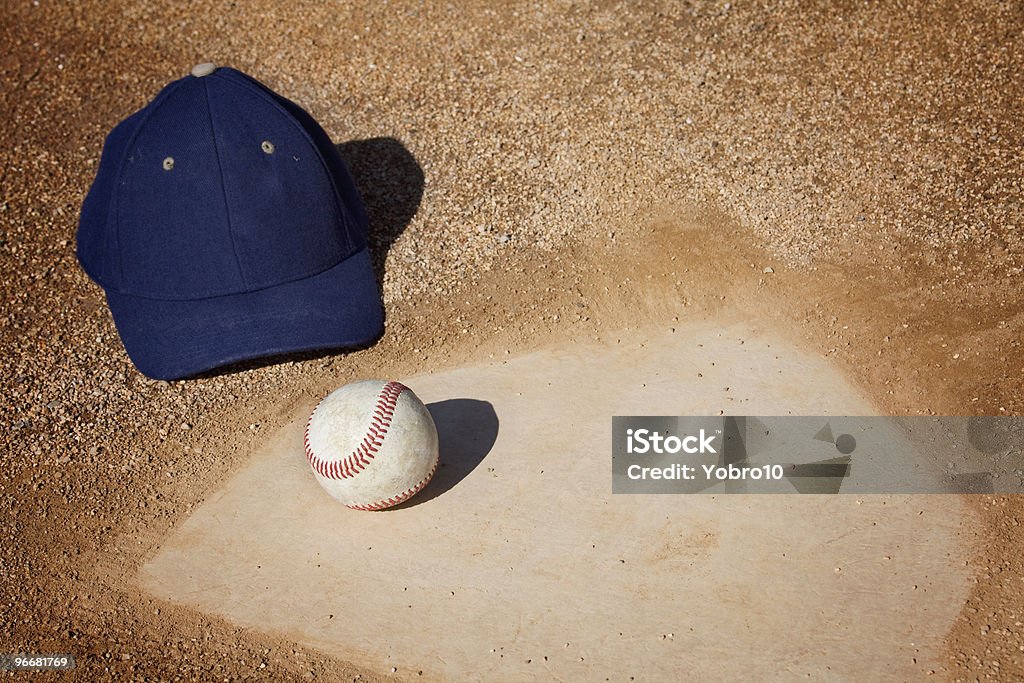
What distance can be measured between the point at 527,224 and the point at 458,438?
8.94ft

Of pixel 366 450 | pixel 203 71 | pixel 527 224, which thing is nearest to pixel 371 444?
pixel 366 450

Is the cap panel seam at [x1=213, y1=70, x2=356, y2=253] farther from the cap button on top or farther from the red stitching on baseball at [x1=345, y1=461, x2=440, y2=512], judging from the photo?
the red stitching on baseball at [x1=345, y1=461, x2=440, y2=512]

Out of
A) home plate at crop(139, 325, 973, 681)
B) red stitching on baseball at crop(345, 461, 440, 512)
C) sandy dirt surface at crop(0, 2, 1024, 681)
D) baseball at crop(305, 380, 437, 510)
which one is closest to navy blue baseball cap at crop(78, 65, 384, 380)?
sandy dirt surface at crop(0, 2, 1024, 681)

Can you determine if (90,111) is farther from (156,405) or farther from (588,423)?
(588,423)

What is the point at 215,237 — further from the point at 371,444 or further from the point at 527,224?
the point at 527,224

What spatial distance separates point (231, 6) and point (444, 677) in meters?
9.14

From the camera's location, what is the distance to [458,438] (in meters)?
7.89

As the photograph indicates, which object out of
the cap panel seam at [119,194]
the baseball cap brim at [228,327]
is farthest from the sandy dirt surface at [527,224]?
the cap panel seam at [119,194]

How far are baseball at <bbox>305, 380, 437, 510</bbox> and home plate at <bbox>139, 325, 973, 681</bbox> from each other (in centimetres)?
49

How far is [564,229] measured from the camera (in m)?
9.55

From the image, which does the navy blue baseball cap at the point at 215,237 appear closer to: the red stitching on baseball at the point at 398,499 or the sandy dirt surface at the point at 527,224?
the sandy dirt surface at the point at 527,224

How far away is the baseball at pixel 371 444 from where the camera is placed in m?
6.78

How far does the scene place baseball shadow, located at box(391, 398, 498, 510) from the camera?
7.57 meters

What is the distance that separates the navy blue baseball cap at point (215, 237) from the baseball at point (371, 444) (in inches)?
53.5
